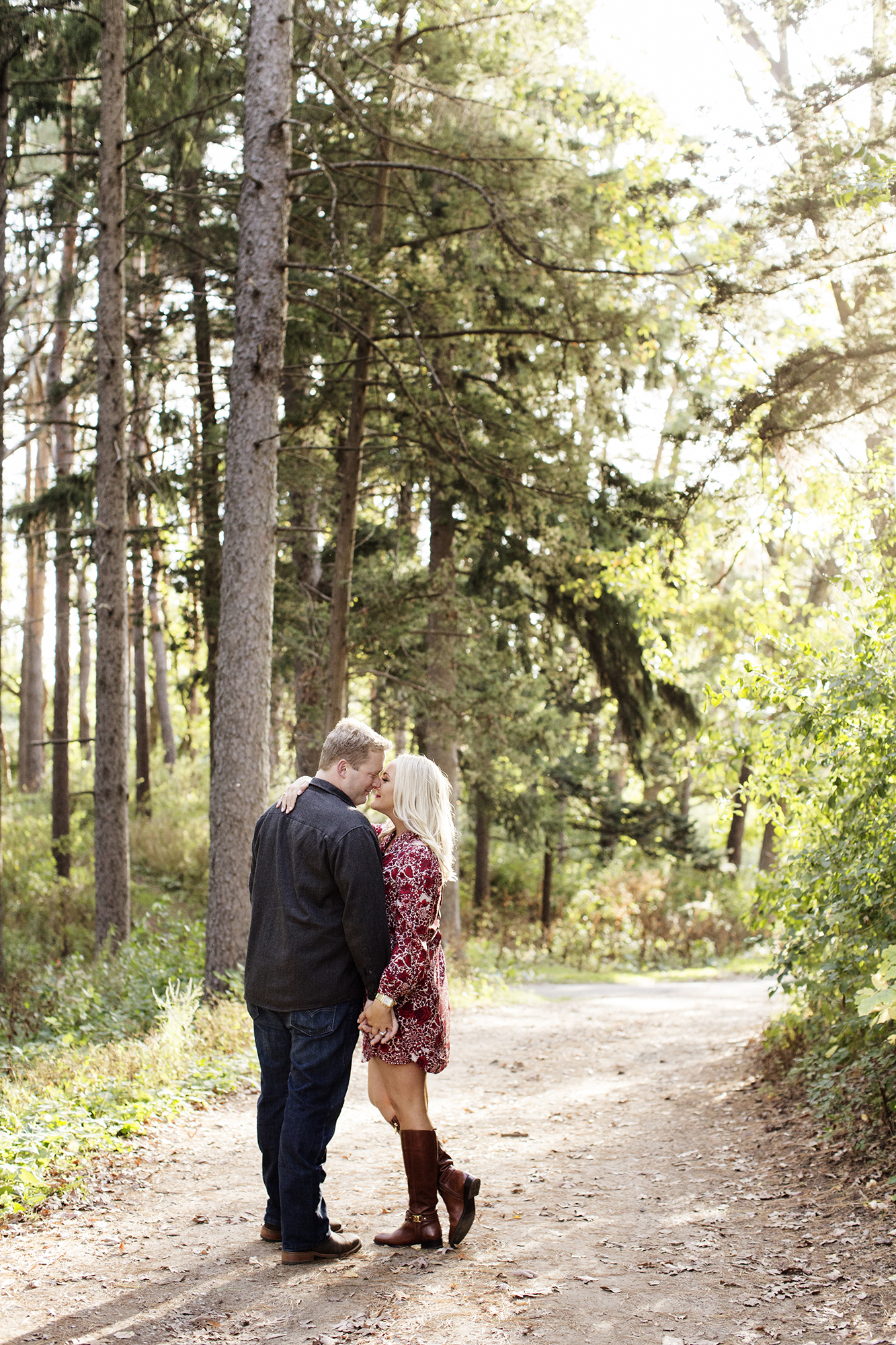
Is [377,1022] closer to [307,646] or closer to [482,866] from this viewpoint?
[307,646]

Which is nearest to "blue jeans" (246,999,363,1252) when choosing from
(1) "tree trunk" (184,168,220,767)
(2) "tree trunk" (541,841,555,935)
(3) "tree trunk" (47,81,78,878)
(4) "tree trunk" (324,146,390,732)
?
(4) "tree trunk" (324,146,390,732)

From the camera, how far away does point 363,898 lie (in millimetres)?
3816

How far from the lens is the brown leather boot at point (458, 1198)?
13.3 ft

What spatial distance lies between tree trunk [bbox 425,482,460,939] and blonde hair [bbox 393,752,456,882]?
28.6ft

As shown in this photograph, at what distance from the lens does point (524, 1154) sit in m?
5.80

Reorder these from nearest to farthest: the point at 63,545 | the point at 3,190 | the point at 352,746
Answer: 1. the point at 352,746
2. the point at 3,190
3. the point at 63,545

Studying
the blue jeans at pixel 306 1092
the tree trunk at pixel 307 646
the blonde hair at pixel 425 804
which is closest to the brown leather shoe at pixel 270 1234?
the blue jeans at pixel 306 1092

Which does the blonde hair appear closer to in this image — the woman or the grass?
the woman

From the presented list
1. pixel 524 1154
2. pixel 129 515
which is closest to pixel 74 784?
pixel 129 515

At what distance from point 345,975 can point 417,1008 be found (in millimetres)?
333

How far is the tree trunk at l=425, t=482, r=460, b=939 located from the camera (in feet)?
42.9

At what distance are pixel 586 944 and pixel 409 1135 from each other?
1690 centimetres

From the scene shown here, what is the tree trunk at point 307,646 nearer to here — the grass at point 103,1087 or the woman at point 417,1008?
the grass at point 103,1087

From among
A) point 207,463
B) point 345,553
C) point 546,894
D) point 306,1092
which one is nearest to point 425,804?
point 306,1092
